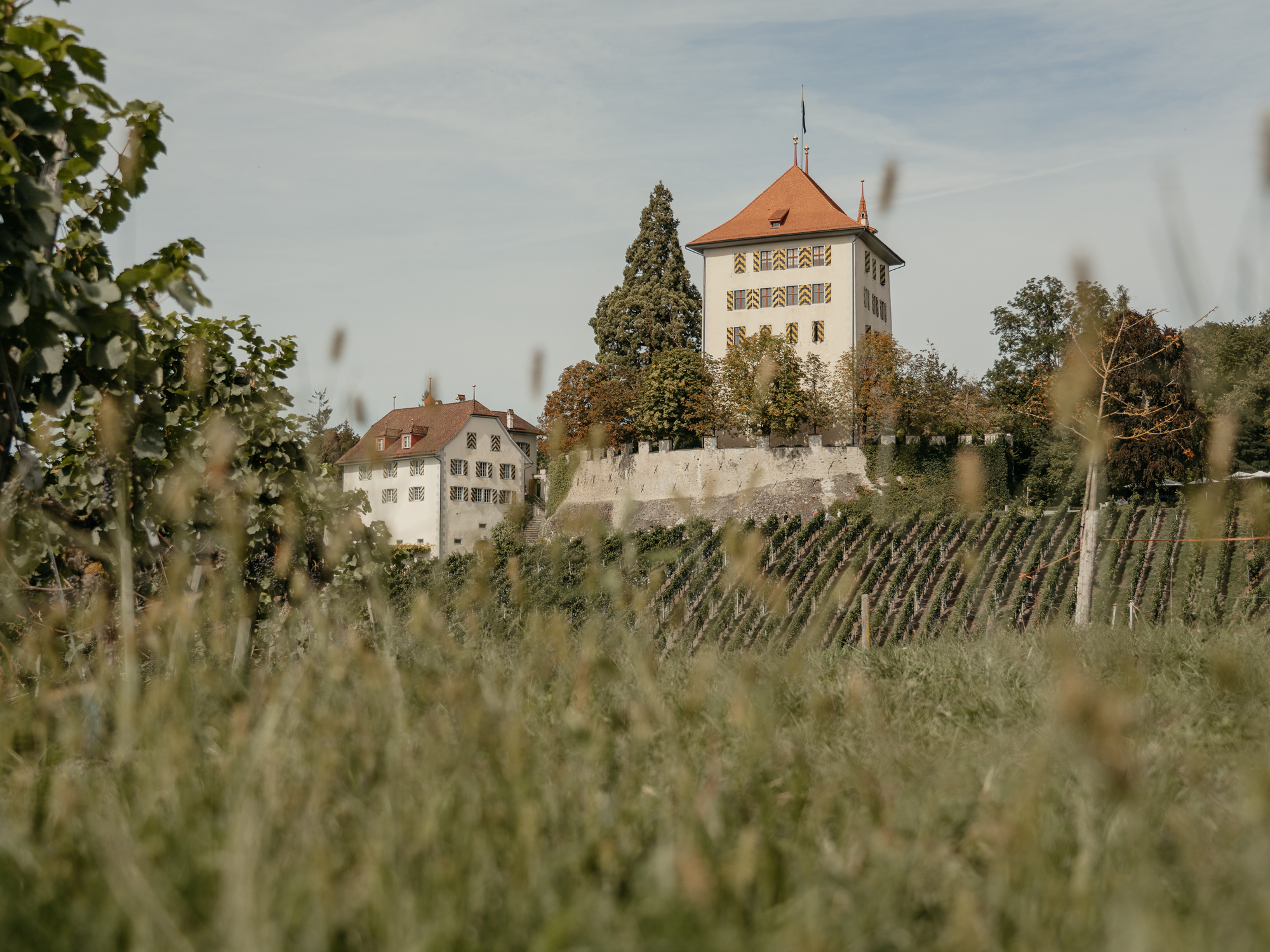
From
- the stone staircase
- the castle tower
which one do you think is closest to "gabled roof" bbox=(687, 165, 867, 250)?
the castle tower

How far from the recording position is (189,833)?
7.02ft

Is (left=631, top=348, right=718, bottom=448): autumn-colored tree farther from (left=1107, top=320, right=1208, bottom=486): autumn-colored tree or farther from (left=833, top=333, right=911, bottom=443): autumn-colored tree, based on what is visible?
(left=1107, top=320, right=1208, bottom=486): autumn-colored tree

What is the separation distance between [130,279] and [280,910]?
3.08m

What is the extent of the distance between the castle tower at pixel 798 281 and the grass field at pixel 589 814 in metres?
50.4

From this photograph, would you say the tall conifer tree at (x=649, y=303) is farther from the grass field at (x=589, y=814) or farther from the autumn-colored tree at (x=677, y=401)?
the grass field at (x=589, y=814)

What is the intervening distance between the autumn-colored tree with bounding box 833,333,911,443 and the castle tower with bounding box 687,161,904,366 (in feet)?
12.5

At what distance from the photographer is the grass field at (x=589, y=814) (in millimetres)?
1766

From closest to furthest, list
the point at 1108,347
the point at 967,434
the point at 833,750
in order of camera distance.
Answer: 1. the point at 833,750
2. the point at 1108,347
3. the point at 967,434

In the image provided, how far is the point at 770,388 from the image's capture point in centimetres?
4888

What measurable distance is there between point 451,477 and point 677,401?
12.5 metres

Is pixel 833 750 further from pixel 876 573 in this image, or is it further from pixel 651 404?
pixel 651 404

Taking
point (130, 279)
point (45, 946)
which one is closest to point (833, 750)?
point (45, 946)

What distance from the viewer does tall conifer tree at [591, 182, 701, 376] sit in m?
54.9

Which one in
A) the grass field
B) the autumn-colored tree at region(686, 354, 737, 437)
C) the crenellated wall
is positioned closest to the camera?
the grass field
